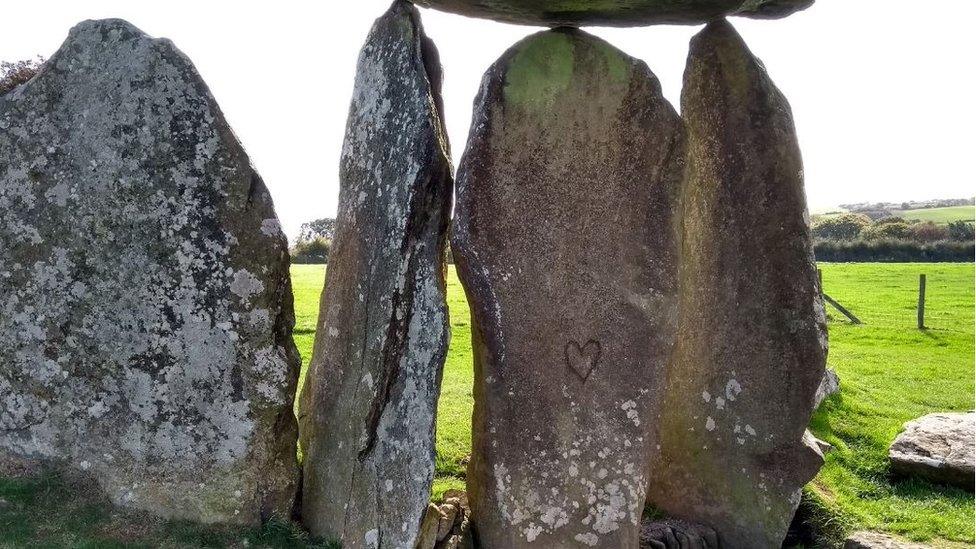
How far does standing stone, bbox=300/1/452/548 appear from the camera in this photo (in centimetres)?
512

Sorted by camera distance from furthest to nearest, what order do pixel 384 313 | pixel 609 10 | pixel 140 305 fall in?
pixel 609 10 → pixel 140 305 → pixel 384 313

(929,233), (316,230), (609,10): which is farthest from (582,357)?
(929,233)

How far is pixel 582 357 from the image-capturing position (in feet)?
19.1

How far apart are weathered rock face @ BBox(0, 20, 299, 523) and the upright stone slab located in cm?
340

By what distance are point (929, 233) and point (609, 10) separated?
3619cm

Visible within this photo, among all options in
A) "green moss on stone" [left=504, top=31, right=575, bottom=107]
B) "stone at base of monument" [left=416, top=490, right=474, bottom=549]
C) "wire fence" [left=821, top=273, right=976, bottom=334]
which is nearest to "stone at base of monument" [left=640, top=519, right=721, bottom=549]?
"stone at base of monument" [left=416, top=490, right=474, bottom=549]

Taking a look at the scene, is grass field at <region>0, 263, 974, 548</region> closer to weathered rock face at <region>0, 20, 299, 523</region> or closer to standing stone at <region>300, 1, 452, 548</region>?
weathered rock face at <region>0, 20, 299, 523</region>

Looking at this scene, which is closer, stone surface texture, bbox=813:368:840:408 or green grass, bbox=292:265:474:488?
green grass, bbox=292:265:474:488

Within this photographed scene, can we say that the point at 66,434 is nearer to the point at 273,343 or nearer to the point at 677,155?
the point at 273,343

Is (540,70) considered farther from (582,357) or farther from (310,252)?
(310,252)

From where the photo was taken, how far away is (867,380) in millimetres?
11922

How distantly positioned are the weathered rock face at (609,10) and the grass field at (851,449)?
4.05m

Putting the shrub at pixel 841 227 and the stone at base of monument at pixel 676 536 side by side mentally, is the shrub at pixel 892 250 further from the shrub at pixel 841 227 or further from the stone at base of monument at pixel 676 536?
the stone at base of monument at pixel 676 536

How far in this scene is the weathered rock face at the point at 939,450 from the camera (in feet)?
24.6
